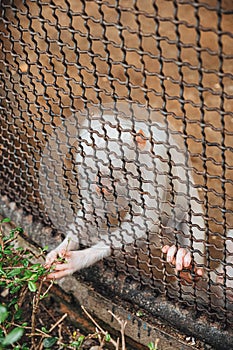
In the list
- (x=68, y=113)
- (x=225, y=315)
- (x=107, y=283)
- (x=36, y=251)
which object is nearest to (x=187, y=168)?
(x=225, y=315)

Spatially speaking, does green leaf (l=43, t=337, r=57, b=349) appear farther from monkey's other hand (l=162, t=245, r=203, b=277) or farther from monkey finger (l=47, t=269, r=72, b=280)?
monkey's other hand (l=162, t=245, r=203, b=277)

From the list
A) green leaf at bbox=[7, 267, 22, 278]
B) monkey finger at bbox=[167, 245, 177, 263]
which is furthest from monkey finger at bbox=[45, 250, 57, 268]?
monkey finger at bbox=[167, 245, 177, 263]

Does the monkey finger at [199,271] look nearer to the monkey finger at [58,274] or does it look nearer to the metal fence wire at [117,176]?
the metal fence wire at [117,176]

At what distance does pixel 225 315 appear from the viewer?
1.86 metres

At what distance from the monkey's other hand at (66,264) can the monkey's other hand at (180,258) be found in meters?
0.35

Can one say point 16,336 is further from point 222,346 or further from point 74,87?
point 74,87

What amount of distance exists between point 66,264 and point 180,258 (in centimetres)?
41

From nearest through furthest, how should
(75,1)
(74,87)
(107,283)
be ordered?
(107,283) < (74,87) < (75,1)

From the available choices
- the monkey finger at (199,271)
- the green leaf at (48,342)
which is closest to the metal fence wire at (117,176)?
the monkey finger at (199,271)

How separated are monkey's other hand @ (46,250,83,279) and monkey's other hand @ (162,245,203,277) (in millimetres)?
349

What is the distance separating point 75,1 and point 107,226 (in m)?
2.52

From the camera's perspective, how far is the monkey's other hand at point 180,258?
1.89m

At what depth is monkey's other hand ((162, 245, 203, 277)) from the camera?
6.22 ft

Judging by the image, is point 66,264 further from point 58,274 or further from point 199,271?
point 199,271
